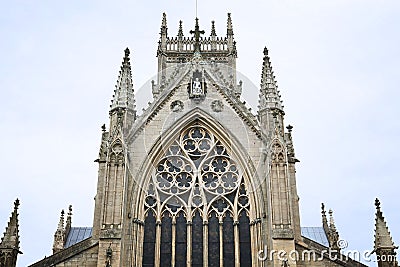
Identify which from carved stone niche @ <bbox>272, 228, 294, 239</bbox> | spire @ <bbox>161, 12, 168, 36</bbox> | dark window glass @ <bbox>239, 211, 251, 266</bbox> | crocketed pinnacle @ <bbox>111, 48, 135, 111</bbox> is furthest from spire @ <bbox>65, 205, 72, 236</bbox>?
carved stone niche @ <bbox>272, 228, 294, 239</bbox>

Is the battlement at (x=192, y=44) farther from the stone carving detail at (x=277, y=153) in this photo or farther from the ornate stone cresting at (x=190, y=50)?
the stone carving detail at (x=277, y=153)

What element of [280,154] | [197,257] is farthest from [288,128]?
[197,257]

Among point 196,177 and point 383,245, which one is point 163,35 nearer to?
point 196,177

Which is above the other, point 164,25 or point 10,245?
point 164,25

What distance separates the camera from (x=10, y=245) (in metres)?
19.7

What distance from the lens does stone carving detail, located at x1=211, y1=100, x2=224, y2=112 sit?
2448 cm

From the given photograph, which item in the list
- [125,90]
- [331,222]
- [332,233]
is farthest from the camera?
[331,222]

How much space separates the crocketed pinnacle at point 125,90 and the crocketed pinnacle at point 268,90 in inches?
243

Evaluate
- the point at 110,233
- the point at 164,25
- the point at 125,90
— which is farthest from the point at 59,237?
the point at 164,25

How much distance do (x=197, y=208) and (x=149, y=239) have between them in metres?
2.41

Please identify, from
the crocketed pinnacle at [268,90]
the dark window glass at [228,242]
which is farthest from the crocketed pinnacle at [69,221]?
the crocketed pinnacle at [268,90]

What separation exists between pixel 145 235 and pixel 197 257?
237cm

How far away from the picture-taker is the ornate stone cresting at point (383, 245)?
19.6 metres

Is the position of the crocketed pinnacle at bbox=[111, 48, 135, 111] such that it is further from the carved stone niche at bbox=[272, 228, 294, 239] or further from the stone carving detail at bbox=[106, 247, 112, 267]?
the carved stone niche at bbox=[272, 228, 294, 239]
